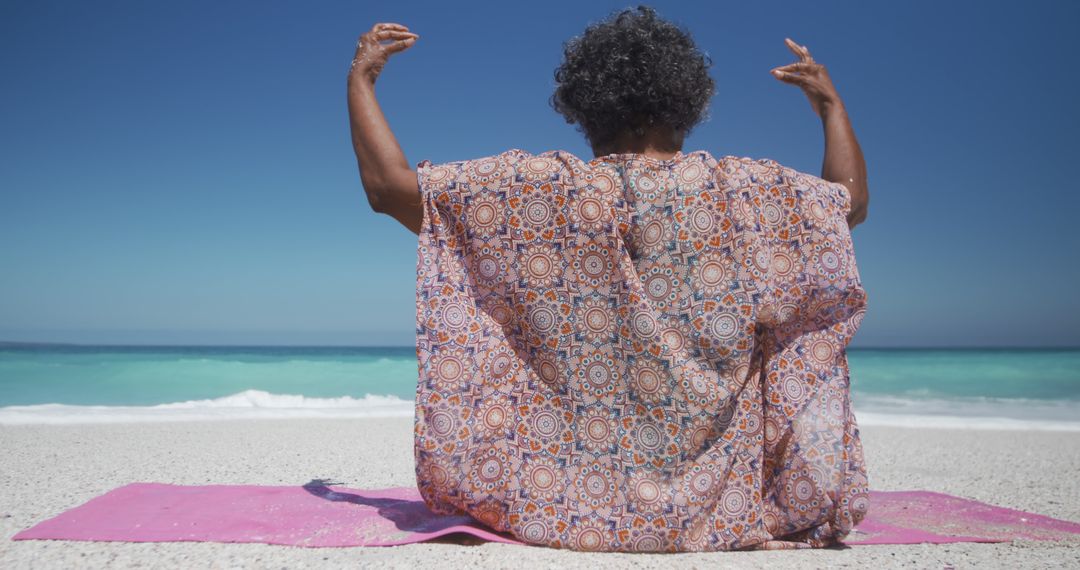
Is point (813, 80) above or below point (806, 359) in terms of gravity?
above

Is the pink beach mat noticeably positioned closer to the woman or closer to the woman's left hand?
the woman

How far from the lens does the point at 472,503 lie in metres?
2.26

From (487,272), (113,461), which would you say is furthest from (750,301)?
(113,461)

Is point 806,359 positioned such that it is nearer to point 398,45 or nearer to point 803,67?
point 803,67

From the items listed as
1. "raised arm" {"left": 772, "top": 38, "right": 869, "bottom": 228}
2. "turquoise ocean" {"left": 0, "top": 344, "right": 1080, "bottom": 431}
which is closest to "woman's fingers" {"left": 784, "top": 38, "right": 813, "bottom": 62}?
"raised arm" {"left": 772, "top": 38, "right": 869, "bottom": 228}

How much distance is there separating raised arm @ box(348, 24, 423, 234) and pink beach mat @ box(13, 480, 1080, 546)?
1.20 m

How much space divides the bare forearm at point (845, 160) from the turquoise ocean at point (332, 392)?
7.97 m

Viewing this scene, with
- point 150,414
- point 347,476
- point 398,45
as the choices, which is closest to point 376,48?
point 398,45

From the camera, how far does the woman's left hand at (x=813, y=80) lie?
2758mm

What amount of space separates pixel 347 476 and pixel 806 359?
3.33 m

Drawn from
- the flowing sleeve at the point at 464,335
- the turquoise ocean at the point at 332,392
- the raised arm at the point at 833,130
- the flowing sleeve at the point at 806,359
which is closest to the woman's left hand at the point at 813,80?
the raised arm at the point at 833,130

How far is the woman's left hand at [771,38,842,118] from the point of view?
9.05 feet

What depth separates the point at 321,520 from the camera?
2625 millimetres

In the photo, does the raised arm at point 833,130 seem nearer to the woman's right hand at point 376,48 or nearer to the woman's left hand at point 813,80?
the woman's left hand at point 813,80
